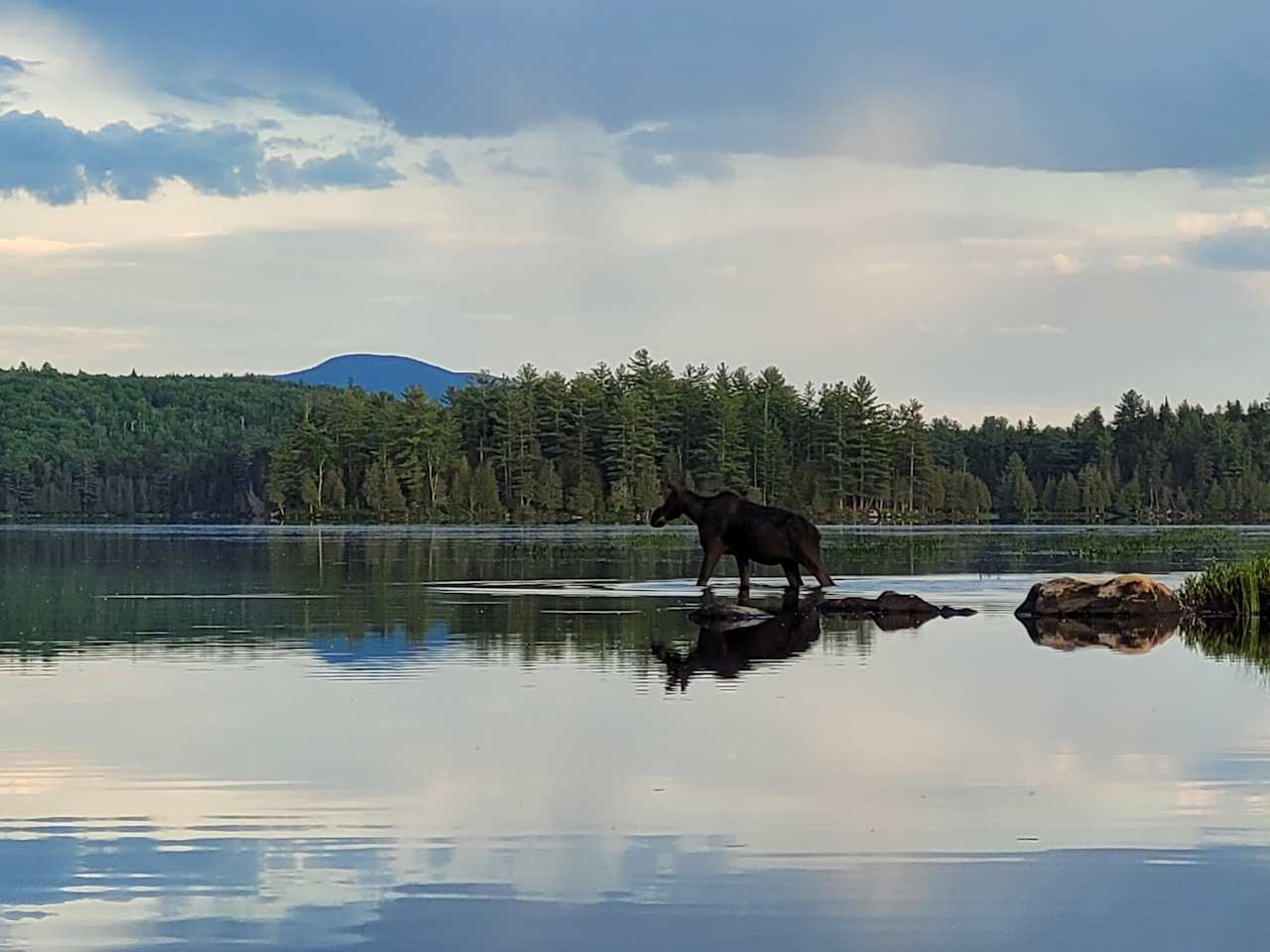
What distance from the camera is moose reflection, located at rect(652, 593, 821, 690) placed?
17.9m

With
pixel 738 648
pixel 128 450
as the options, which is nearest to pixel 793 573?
pixel 738 648

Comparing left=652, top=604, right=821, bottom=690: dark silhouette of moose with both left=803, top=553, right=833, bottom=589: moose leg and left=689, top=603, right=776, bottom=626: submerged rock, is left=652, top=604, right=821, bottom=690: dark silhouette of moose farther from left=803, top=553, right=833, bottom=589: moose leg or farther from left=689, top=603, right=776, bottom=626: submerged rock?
left=803, top=553, right=833, bottom=589: moose leg

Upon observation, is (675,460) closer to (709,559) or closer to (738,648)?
(709,559)

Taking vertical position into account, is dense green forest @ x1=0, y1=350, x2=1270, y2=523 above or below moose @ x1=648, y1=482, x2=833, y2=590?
above

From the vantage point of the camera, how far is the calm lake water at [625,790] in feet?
26.4

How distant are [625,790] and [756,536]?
18687 millimetres

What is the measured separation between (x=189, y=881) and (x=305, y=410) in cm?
11955

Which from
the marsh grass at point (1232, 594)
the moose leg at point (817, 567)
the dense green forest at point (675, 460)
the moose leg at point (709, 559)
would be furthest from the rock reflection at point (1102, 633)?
the dense green forest at point (675, 460)

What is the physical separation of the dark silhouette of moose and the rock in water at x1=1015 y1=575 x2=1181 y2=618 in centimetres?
301

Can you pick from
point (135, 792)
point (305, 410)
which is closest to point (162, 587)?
point (135, 792)

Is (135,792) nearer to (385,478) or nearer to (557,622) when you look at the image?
(557,622)

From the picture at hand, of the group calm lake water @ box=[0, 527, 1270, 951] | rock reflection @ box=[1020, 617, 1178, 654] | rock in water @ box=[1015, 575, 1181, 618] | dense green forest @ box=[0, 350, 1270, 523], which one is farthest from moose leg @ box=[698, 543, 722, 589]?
dense green forest @ box=[0, 350, 1270, 523]

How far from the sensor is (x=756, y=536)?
2962 centimetres

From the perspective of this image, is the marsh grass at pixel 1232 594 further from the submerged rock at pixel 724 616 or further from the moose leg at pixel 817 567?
the submerged rock at pixel 724 616
